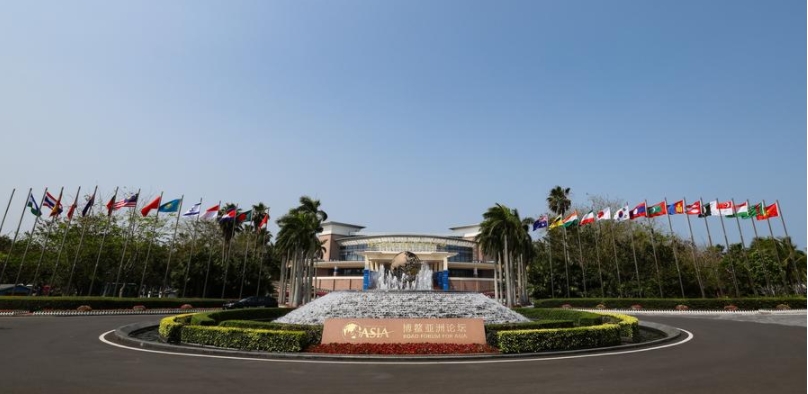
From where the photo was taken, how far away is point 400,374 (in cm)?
1157

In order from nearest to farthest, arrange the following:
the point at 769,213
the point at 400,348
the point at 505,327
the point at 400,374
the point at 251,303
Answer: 1. the point at 400,374
2. the point at 400,348
3. the point at 505,327
4. the point at 251,303
5. the point at 769,213

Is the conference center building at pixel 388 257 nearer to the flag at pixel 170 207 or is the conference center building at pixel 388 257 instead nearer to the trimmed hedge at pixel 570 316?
the flag at pixel 170 207

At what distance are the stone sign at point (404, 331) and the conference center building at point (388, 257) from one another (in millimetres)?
59610

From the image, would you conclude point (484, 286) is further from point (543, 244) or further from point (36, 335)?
point (36, 335)

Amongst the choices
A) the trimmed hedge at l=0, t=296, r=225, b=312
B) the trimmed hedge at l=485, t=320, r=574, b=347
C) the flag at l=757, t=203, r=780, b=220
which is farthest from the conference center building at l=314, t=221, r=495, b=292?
the trimmed hedge at l=485, t=320, r=574, b=347

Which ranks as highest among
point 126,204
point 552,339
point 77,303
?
point 126,204

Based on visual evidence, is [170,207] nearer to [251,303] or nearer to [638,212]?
[251,303]

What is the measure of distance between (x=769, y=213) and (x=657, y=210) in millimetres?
9268

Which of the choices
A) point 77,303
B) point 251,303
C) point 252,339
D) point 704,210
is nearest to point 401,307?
point 252,339

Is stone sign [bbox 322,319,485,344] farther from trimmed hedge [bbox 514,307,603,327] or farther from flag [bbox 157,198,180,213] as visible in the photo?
flag [bbox 157,198,180,213]

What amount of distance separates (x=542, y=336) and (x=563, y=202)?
53651 millimetres

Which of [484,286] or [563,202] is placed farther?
[484,286]

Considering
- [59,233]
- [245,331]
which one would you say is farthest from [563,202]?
[59,233]

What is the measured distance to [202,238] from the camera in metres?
61.2
